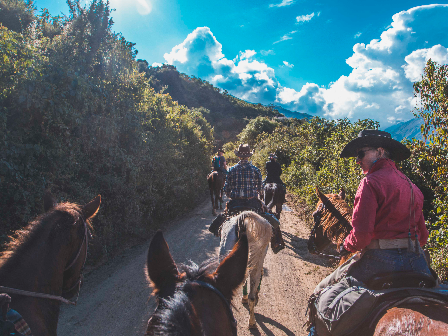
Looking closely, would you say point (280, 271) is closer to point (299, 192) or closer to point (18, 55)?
point (299, 192)

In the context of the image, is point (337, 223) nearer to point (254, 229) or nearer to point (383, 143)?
point (254, 229)

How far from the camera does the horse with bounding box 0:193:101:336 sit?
1791 millimetres

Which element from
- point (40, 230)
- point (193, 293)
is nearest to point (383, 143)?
point (193, 293)

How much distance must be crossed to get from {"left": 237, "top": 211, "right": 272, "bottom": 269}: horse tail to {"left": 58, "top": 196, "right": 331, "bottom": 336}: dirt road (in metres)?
0.80

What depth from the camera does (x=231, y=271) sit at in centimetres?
156

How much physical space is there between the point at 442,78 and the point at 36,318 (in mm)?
6477

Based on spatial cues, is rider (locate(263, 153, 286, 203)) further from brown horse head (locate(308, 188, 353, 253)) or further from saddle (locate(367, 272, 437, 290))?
saddle (locate(367, 272, 437, 290))

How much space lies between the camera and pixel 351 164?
22.9ft

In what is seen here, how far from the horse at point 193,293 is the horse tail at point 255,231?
1.59 meters

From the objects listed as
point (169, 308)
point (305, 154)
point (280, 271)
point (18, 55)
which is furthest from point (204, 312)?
point (305, 154)

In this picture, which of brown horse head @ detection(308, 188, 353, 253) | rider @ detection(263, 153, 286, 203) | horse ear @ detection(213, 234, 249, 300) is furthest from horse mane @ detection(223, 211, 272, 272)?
rider @ detection(263, 153, 286, 203)

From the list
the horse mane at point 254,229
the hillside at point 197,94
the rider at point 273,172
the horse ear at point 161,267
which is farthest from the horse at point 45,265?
the hillside at point 197,94

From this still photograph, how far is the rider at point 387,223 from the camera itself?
1.94 meters

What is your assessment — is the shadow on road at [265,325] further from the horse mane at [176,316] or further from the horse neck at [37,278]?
the horse mane at [176,316]
